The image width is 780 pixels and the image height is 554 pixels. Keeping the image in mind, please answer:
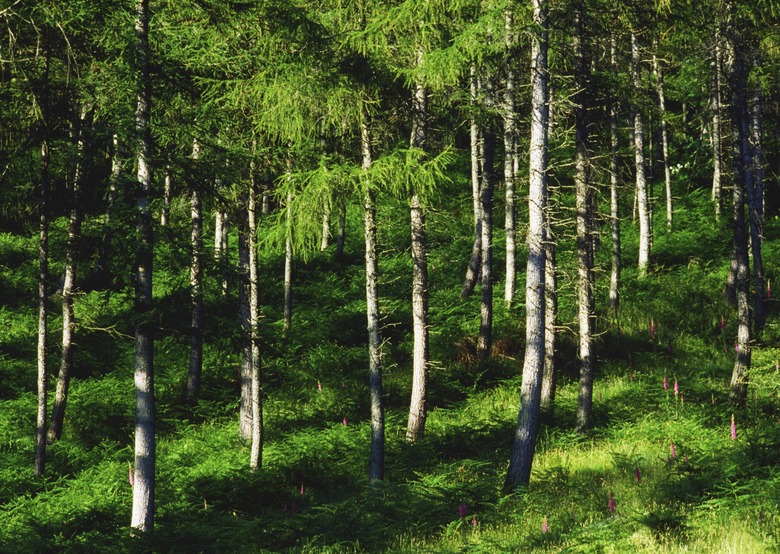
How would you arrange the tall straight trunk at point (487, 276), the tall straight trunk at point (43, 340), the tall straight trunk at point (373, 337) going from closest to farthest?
the tall straight trunk at point (373, 337) → the tall straight trunk at point (43, 340) → the tall straight trunk at point (487, 276)

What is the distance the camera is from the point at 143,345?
9547 millimetres

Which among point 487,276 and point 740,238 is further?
point 487,276

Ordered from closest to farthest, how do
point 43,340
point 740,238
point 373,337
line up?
point 373,337, point 740,238, point 43,340

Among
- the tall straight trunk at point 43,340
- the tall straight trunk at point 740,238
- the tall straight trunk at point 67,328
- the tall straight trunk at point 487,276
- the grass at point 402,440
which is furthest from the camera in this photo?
the tall straight trunk at point 487,276

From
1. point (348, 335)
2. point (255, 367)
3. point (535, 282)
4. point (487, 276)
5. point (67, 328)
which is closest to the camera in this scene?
point (535, 282)

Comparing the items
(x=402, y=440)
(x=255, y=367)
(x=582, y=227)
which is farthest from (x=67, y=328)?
(x=582, y=227)

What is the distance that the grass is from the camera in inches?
342

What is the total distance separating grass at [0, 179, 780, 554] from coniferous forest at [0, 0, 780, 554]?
7 cm

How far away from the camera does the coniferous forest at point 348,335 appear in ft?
30.4

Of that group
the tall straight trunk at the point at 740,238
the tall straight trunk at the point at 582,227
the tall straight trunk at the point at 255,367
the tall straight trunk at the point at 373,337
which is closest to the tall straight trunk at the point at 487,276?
the tall straight trunk at the point at 582,227

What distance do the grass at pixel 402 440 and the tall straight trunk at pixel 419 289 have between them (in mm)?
409

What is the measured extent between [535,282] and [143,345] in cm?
560

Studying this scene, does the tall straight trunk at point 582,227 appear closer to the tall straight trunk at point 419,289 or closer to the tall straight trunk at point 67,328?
the tall straight trunk at point 419,289

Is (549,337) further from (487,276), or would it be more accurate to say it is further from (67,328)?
(67,328)
